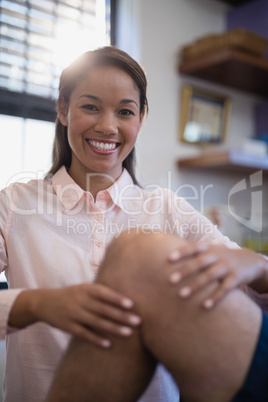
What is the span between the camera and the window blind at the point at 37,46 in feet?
6.53

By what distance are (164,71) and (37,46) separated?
0.68 meters

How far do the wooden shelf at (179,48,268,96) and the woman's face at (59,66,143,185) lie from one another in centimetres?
117

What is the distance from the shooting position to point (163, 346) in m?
0.72

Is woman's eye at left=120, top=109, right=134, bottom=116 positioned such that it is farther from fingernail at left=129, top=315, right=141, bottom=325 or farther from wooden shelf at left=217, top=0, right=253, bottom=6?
wooden shelf at left=217, top=0, right=253, bottom=6

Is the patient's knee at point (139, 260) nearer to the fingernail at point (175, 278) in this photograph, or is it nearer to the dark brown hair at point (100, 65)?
the fingernail at point (175, 278)

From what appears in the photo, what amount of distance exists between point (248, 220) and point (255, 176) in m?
0.28

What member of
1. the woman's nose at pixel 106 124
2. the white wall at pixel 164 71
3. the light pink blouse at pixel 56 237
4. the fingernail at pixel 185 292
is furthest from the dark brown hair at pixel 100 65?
the white wall at pixel 164 71

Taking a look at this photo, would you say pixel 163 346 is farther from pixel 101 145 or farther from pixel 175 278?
pixel 101 145

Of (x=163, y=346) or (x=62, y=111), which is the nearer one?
(x=163, y=346)

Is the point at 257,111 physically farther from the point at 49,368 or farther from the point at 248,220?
the point at 49,368

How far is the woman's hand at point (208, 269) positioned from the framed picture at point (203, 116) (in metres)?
1.66

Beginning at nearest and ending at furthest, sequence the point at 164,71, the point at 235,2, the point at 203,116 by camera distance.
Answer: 1. the point at 164,71
2. the point at 203,116
3. the point at 235,2

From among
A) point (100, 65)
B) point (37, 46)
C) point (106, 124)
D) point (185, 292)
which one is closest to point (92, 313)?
point (185, 292)

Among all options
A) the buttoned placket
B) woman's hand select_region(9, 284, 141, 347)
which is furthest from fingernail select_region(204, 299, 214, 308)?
the buttoned placket
